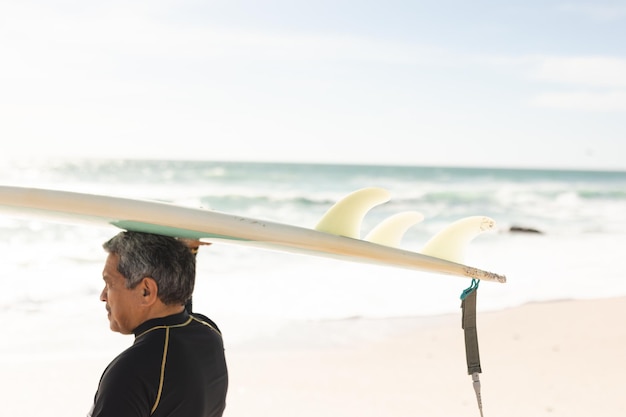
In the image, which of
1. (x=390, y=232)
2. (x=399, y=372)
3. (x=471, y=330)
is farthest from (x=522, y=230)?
(x=390, y=232)

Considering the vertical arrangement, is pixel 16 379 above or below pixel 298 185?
below

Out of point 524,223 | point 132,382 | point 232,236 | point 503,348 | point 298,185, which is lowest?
point 132,382

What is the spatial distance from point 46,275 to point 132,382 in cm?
1048

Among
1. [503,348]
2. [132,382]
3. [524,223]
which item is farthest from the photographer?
[524,223]

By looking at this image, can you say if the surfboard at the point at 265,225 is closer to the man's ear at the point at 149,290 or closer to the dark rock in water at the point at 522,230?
the man's ear at the point at 149,290

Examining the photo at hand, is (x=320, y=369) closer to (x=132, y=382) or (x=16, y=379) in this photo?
A: (x=16, y=379)

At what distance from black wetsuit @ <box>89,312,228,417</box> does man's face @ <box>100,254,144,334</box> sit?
35mm

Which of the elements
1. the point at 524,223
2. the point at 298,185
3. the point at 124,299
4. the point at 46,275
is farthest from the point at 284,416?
the point at 298,185

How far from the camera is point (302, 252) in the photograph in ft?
7.39

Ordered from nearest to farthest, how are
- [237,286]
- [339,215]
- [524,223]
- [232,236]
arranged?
[232,236], [339,215], [237,286], [524,223]

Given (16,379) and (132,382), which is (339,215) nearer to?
(132,382)

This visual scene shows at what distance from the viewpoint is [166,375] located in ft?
5.32

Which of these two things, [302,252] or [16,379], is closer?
[302,252]

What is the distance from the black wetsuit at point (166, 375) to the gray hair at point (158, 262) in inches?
2.8
